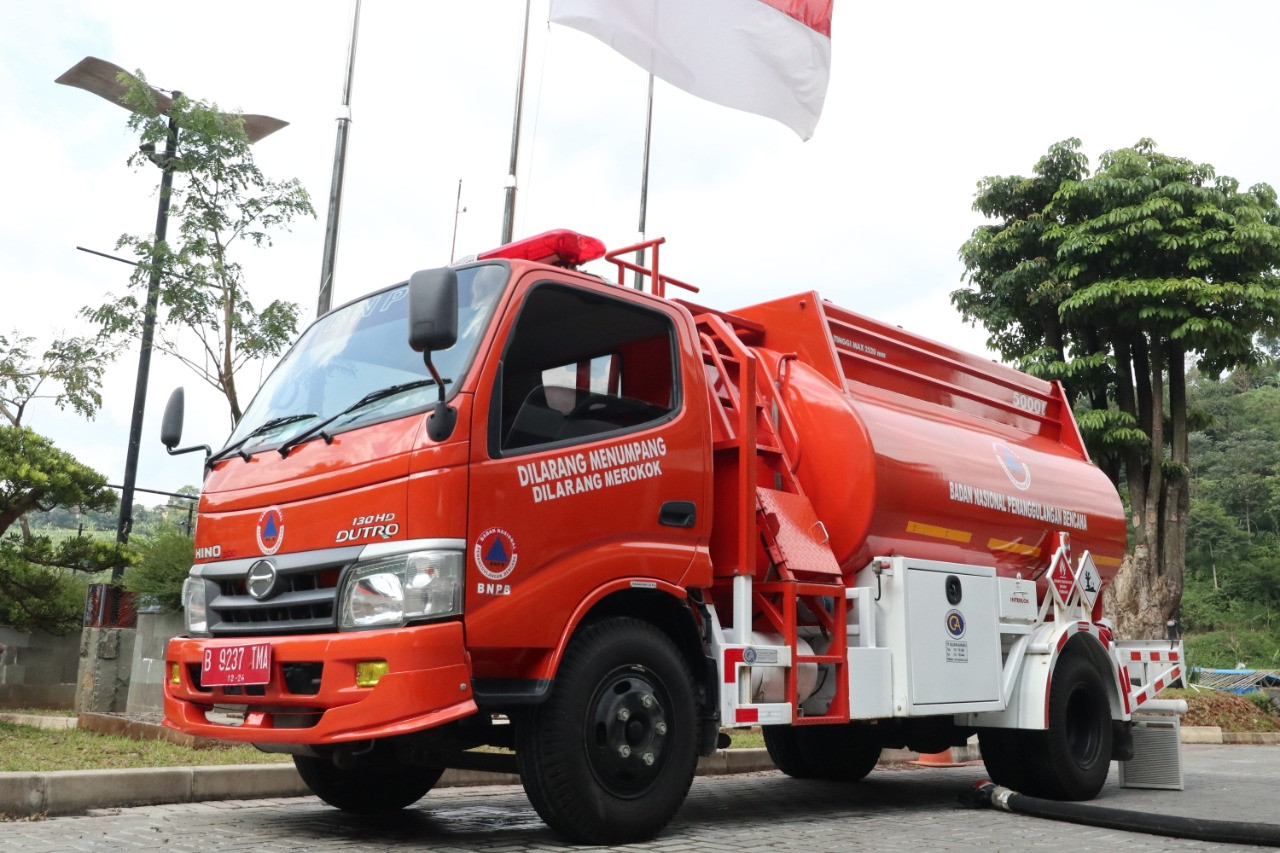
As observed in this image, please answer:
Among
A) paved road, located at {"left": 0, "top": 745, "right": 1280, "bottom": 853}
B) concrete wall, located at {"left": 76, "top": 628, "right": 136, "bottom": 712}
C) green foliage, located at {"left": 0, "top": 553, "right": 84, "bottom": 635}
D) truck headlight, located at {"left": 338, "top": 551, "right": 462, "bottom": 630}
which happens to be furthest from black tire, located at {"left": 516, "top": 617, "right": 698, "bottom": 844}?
green foliage, located at {"left": 0, "top": 553, "right": 84, "bottom": 635}

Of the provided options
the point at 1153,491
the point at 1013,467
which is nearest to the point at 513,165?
the point at 1013,467

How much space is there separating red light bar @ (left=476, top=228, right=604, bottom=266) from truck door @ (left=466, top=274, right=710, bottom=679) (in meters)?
0.31

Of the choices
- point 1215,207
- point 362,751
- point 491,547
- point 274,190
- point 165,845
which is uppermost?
point 1215,207

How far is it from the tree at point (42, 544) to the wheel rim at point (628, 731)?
6998 mm

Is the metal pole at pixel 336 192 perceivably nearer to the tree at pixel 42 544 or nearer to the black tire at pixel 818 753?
the tree at pixel 42 544

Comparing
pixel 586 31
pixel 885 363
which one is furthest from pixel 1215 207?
pixel 885 363

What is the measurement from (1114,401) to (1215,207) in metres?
4.52

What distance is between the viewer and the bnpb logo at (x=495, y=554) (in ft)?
16.6

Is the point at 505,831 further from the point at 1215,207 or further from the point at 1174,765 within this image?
the point at 1215,207

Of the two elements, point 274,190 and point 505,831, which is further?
point 274,190

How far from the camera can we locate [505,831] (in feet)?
19.5

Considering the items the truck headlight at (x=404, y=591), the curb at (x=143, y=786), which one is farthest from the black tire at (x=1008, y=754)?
the truck headlight at (x=404, y=591)

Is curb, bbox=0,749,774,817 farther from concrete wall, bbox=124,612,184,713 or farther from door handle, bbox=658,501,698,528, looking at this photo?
concrete wall, bbox=124,612,184,713

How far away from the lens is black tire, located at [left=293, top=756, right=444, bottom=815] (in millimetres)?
6461
